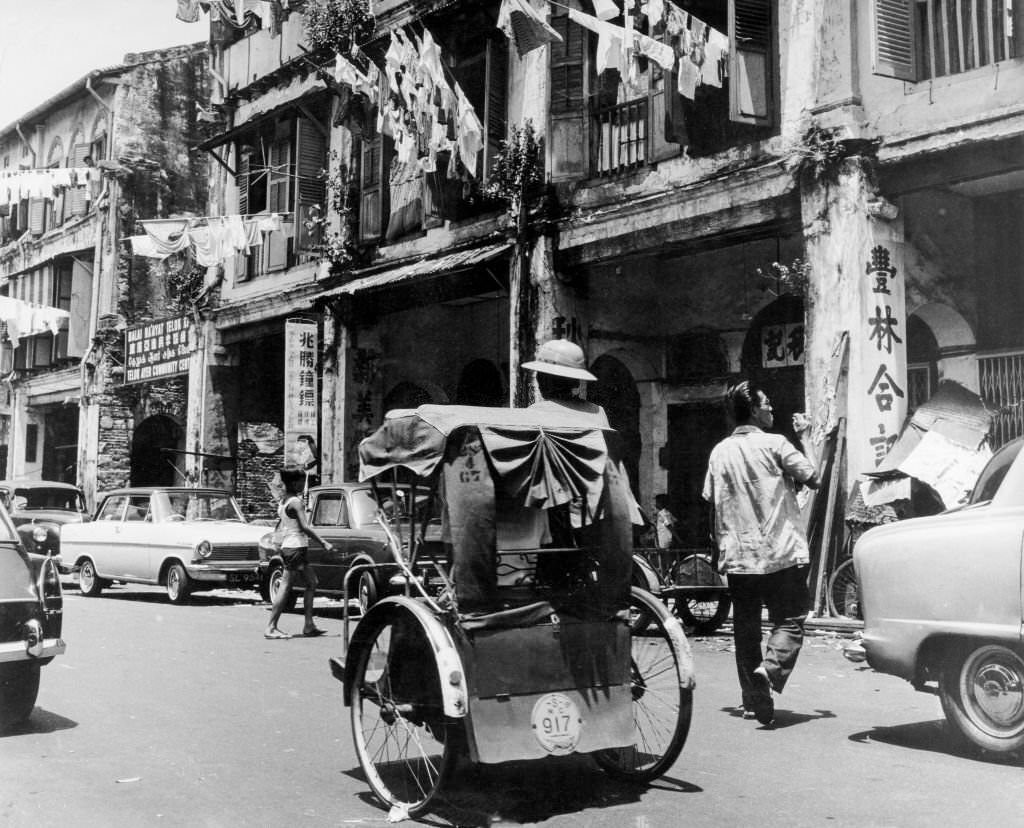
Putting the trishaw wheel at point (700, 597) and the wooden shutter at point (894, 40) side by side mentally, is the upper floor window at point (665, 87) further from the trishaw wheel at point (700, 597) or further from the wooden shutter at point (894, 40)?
the trishaw wheel at point (700, 597)

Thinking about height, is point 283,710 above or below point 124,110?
below

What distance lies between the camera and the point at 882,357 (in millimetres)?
10531

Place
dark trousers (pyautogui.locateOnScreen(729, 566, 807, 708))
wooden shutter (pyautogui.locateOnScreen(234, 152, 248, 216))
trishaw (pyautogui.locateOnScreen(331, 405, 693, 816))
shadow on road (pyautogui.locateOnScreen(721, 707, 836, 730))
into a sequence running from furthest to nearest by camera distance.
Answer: wooden shutter (pyautogui.locateOnScreen(234, 152, 248, 216)), shadow on road (pyautogui.locateOnScreen(721, 707, 836, 730)), dark trousers (pyautogui.locateOnScreen(729, 566, 807, 708)), trishaw (pyautogui.locateOnScreen(331, 405, 693, 816))

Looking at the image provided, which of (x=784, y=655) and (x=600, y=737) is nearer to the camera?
(x=600, y=737)

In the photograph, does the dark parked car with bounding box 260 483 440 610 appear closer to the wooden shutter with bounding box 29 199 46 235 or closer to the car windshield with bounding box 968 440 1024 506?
the car windshield with bounding box 968 440 1024 506

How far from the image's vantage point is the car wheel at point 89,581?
52.3 ft

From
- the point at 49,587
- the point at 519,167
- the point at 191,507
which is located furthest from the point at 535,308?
the point at 49,587

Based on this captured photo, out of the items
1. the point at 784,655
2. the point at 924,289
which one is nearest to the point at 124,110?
the point at 924,289

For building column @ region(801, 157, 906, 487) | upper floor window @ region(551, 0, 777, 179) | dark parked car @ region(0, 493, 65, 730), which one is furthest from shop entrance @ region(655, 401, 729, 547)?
dark parked car @ region(0, 493, 65, 730)

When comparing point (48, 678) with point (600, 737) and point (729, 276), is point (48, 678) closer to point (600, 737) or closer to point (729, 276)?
point (600, 737)

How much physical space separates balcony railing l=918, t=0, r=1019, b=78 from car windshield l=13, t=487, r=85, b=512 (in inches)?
626

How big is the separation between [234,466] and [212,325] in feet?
9.48

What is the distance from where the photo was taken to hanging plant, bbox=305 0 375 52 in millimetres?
17672

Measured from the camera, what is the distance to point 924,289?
11812 mm
